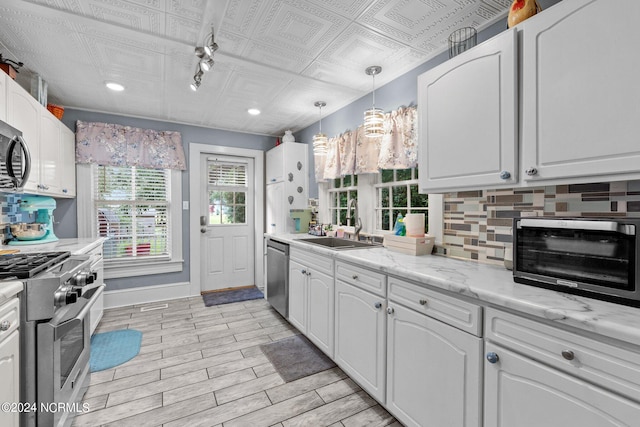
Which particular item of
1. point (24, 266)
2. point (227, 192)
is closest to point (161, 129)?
point (227, 192)

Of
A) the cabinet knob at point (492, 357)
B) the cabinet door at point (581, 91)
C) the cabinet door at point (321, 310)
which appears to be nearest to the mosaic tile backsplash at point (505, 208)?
the cabinet door at point (581, 91)

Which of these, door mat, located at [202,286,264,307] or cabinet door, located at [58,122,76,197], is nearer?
cabinet door, located at [58,122,76,197]

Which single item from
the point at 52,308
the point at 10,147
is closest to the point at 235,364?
the point at 52,308

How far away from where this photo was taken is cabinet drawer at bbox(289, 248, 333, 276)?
2.28m

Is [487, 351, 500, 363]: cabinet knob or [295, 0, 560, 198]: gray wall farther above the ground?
[295, 0, 560, 198]: gray wall

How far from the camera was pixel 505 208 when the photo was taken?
178 centimetres

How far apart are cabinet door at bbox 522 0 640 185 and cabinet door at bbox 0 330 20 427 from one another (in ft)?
7.62

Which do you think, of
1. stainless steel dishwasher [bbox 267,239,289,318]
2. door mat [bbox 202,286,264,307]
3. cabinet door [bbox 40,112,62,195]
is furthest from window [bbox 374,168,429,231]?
cabinet door [bbox 40,112,62,195]

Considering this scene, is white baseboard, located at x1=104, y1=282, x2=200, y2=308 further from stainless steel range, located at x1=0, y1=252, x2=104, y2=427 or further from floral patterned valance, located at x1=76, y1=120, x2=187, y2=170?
stainless steel range, located at x1=0, y1=252, x2=104, y2=427

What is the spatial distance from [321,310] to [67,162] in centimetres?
318

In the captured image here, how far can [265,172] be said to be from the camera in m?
4.58

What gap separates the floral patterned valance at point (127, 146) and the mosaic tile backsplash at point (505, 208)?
3458 mm

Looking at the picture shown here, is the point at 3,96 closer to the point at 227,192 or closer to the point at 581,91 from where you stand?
the point at 227,192

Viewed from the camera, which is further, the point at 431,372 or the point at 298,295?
the point at 298,295
